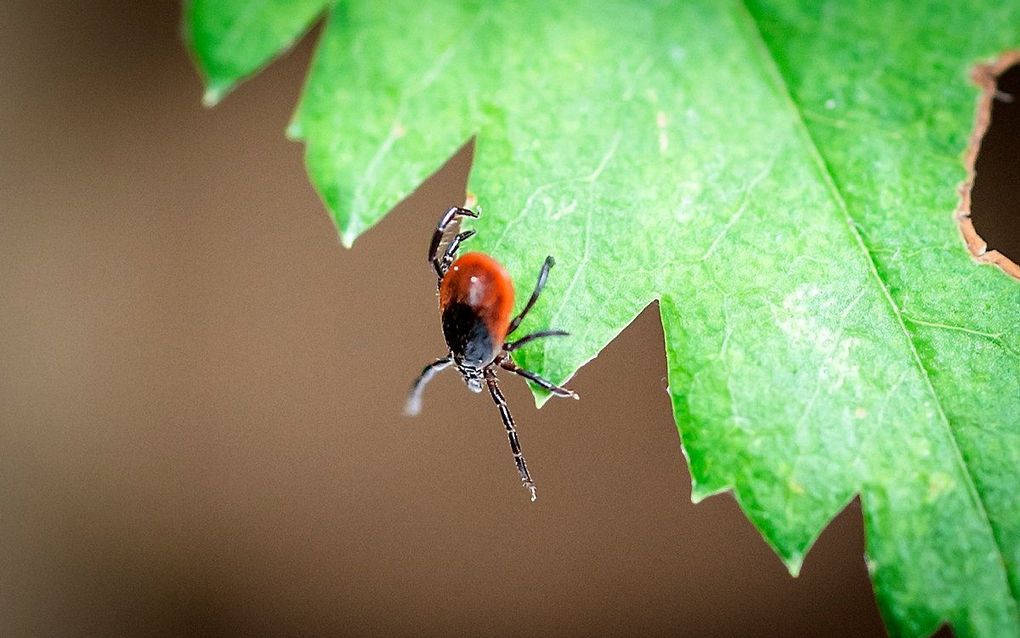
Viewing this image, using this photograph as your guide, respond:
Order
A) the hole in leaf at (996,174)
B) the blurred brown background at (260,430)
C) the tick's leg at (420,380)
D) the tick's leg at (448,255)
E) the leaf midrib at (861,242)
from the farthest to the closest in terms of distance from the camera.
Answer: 1. the blurred brown background at (260,430)
2. the tick's leg at (420,380)
3. the tick's leg at (448,255)
4. the hole in leaf at (996,174)
5. the leaf midrib at (861,242)

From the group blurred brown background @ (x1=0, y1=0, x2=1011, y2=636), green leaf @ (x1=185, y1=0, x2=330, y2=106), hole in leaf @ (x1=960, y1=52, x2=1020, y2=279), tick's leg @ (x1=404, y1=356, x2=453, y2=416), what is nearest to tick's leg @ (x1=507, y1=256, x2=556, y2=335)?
tick's leg @ (x1=404, y1=356, x2=453, y2=416)

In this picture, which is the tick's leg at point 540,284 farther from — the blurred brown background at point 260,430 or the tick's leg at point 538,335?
the blurred brown background at point 260,430

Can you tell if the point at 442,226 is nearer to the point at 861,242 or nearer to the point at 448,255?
the point at 448,255

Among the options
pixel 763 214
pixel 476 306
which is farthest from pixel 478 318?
pixel 763 214

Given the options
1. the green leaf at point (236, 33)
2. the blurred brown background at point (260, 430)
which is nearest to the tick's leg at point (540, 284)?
the green leaf at point (236, 33)

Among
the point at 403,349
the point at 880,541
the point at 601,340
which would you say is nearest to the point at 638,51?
the point at 601,340

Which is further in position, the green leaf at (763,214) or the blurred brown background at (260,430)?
the blurred brown background at (260,430)
